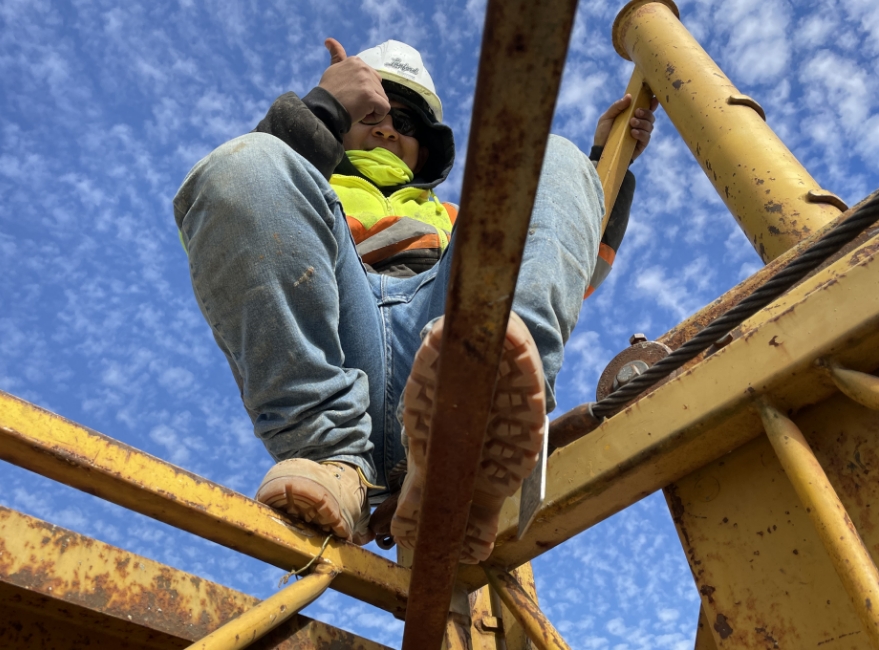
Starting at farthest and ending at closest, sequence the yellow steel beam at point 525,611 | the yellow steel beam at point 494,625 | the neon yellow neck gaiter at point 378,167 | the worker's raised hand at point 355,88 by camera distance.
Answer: the neon yellow neck gaiter at point 378,167
the worker's raised hand at point 355,88
the yellow steel beam at point 494,625
the yellow steel beam at point 525,611

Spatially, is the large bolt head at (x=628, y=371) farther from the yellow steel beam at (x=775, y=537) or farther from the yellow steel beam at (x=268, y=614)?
the yellow steel beam at (x=268, y=614)

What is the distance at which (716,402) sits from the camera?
1427 millimetres

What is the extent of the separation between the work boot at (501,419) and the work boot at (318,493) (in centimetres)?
26

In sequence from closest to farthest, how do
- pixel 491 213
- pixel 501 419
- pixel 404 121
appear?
pixel 491 213 → pixel 501 419 → pixel 404 121

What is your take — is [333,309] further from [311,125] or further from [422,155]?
[422,155]

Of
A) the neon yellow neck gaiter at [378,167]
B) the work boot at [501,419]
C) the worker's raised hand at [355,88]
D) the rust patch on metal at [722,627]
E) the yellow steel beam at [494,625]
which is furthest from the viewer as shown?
the neon yellow neck gaiter at [378,167]

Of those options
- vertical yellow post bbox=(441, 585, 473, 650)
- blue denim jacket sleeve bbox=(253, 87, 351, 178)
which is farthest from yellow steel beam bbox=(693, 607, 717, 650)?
blue denim jacket sleeve bbox=(253, 87, 351, 178)

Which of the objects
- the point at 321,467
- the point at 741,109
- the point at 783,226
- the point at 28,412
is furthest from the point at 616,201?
the point at 28,412

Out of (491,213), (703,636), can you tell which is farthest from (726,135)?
(491,213)

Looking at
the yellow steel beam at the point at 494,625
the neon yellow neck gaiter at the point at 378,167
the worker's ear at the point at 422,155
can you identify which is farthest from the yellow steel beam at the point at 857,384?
the worker's ear at the point at 422,155

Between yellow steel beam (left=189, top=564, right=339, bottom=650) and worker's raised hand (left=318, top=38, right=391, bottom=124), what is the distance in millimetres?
1032

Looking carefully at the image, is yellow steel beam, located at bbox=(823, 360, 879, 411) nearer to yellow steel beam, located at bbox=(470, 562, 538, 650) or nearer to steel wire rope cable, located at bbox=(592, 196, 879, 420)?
steel wire rope cable, located at bbox=(592, 196, 879, 420)

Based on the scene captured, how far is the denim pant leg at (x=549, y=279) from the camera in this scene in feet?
4.79

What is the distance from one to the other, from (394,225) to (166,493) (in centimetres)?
115
